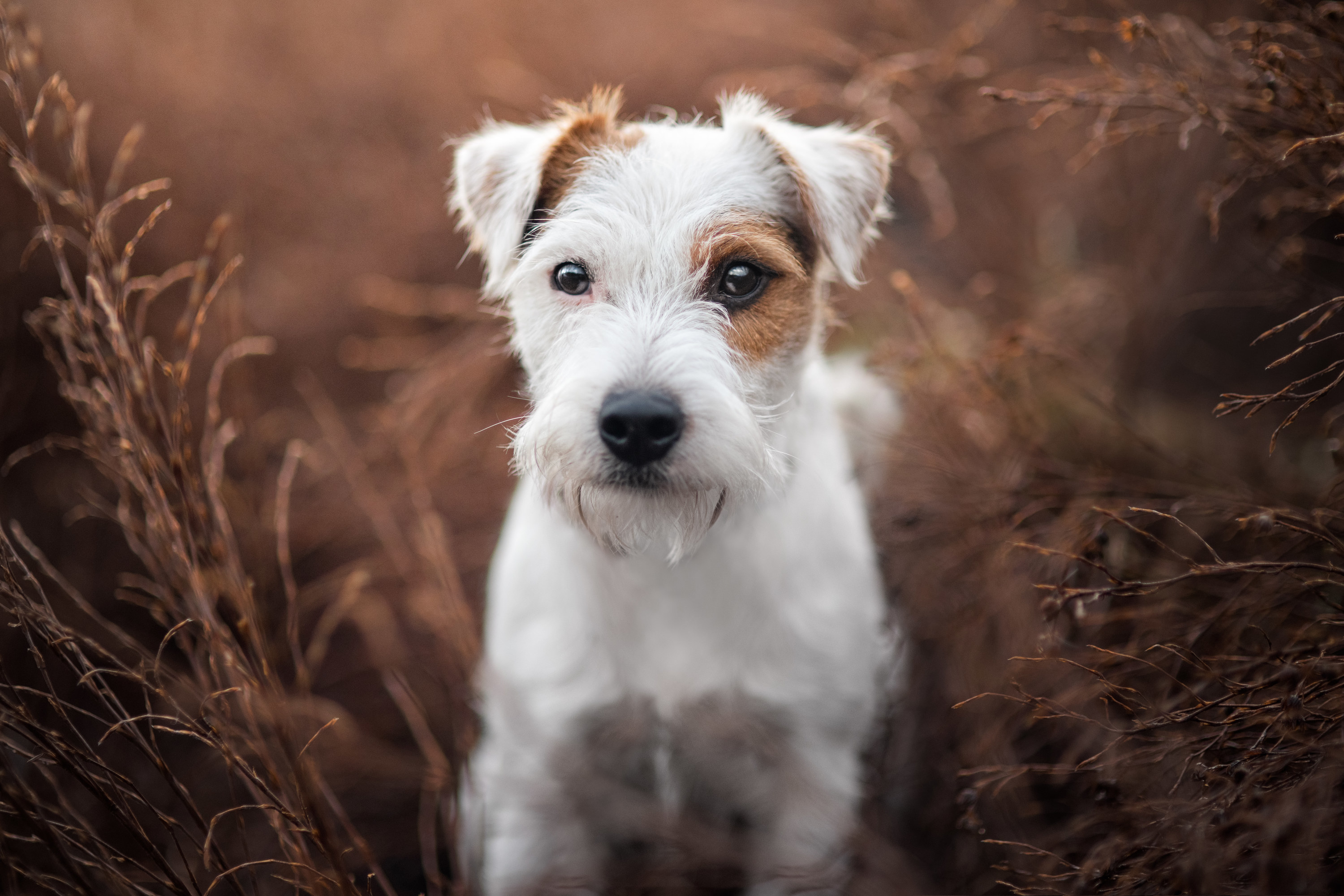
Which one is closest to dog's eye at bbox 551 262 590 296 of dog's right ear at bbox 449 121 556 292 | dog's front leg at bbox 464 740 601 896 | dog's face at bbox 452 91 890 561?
dog's face at bbox 452 91 890 561

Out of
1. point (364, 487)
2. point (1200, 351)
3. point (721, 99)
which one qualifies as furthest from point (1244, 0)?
point (364, 487)

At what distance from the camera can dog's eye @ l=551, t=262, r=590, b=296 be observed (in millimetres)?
2080

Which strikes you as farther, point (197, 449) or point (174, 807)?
point (197, 449)

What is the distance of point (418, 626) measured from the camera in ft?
12.9

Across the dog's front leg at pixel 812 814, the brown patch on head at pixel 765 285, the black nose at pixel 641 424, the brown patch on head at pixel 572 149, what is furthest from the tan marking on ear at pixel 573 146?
the dog's front leg at pixel 812 814

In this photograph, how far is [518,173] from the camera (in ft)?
7.35

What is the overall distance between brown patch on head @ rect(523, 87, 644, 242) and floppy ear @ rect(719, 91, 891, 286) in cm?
32

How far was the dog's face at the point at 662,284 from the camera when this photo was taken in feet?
5.92

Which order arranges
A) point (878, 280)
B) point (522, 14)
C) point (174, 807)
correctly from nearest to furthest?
point (174, 807) → point (878, 280) → point (522, 14)

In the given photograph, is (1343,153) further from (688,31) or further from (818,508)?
(688,31)

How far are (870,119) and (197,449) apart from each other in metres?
3.47

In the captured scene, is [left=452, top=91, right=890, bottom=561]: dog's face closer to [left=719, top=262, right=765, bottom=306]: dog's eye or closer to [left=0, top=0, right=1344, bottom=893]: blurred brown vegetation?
[left=719, top=262, right=765, bottom=306]: dog's eye

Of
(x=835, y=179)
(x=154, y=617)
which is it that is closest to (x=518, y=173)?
(x=835, y=179)

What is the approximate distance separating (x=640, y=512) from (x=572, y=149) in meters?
1.08
